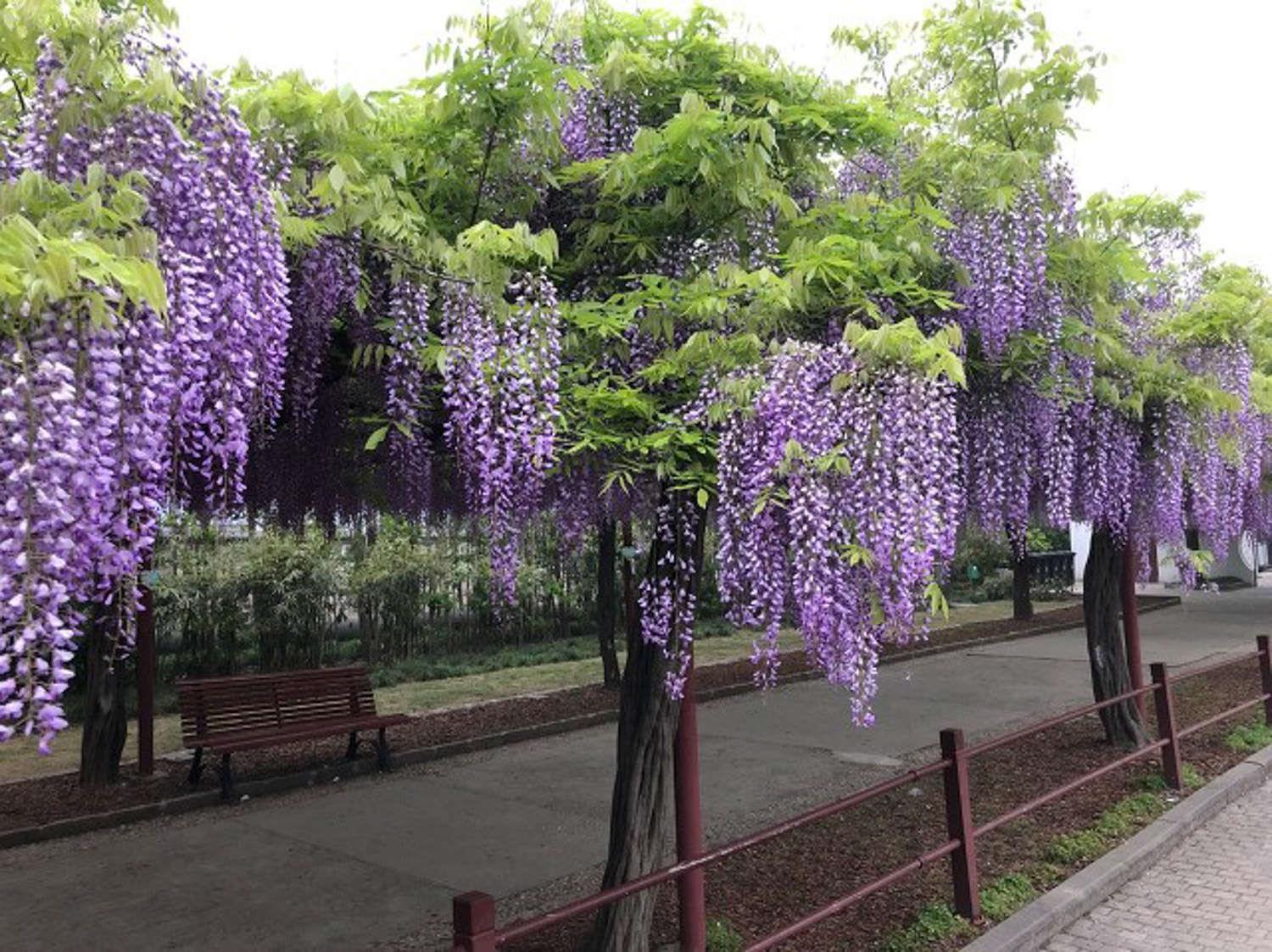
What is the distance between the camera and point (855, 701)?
14.0 ft

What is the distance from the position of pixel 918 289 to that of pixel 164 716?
426 inches

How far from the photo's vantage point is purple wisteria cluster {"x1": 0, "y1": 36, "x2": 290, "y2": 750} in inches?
83.9

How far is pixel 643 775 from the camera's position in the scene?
490 centimetres

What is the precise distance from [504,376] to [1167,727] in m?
6.20

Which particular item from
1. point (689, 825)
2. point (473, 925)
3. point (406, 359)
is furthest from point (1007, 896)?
point (406, 359)

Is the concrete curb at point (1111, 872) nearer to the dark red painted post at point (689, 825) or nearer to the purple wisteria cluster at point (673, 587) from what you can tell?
the dark red painted post at point (689, 825)

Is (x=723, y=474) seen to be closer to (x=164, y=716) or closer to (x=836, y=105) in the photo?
(x=836, y=105)

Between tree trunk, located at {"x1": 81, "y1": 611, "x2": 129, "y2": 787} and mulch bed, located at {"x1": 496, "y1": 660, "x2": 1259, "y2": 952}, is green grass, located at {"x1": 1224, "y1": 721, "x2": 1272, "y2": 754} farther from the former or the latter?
tree trunk, located at {"x1": 81, "y1": 611, "x2": 129, "y2": 787}

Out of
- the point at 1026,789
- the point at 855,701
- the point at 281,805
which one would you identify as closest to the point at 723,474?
the point at 855,701

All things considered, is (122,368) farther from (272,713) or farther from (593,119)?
(272,713)

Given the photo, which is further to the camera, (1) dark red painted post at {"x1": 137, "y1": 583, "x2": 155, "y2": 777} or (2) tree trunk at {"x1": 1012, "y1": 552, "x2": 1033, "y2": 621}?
(2) tree trunk at {"x1": 1012, "y1": 552, "x2": 1033, "y2": 621}

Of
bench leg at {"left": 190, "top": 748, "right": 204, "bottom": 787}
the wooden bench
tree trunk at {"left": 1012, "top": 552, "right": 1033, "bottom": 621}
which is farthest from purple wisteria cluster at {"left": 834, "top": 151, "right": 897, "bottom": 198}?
tree trunk at {"left": 1012, "top": 552, "right": 1033, "bottom": 621}

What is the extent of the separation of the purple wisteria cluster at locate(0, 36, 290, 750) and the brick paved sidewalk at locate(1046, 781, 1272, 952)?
15.6 feet

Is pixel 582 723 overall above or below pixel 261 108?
below
